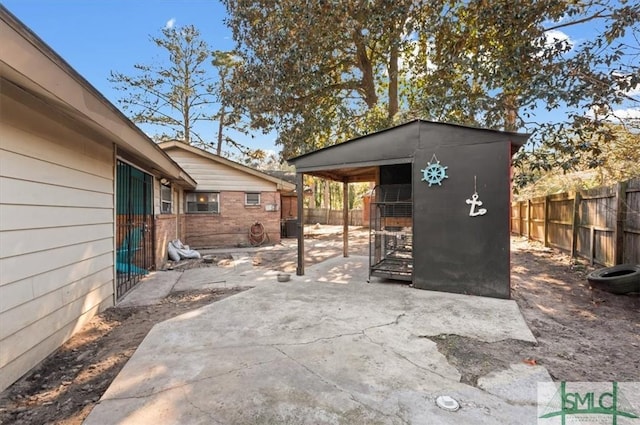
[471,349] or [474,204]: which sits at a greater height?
[474,204]

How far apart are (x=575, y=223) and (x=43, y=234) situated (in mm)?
9847

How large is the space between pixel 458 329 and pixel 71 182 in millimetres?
4393

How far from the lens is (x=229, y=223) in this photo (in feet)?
40.2

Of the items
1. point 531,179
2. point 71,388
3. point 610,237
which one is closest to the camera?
point 71,388

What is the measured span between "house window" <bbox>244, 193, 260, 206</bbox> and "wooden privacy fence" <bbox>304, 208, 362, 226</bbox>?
10.6 metres

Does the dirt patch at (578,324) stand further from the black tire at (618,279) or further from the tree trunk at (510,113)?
the tree trunk at (510,113)

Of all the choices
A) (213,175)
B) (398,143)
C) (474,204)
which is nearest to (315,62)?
(398,143)

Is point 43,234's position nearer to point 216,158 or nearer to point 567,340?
point 567,340

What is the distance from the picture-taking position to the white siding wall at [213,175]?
466 inches

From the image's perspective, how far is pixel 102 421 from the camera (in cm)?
187

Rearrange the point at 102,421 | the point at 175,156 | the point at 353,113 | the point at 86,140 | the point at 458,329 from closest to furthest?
the point at 102,421 < the point at 458,329 < the point at 86,140 < the point at 353,113 < the point at 175,156

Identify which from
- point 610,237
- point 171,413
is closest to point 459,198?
point 610,237

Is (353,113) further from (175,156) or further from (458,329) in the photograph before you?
(458,329)

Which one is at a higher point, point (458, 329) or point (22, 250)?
point (22, 250)
